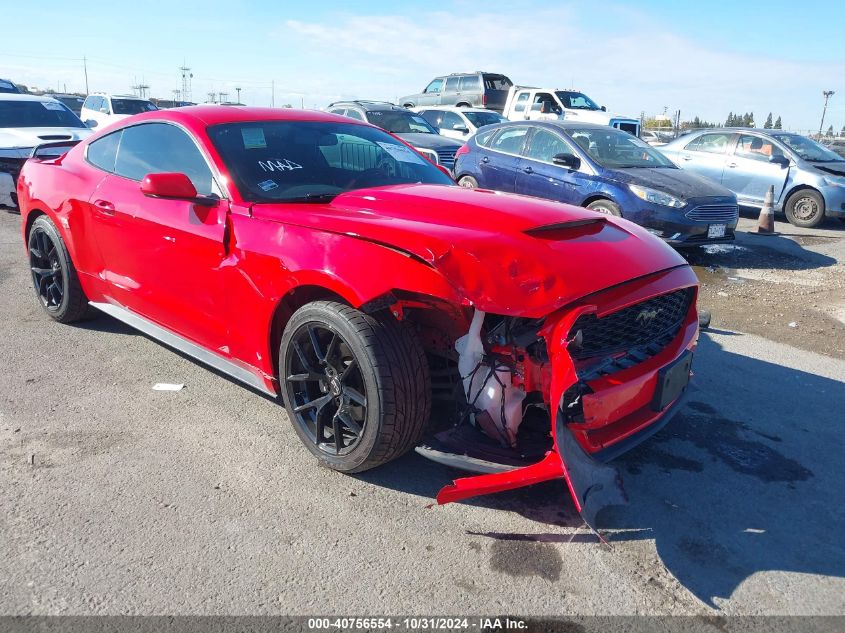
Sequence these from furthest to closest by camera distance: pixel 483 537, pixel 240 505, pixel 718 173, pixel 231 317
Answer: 1. pixel 718 173
2. pixel 231 317
3. pixel 240 505
4. pixel 483 537

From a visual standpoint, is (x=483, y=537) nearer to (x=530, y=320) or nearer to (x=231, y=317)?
(x=530, y=320)

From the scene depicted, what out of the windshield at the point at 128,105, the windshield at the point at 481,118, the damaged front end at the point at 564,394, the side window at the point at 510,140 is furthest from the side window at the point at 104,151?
the windshield at the point at 128,105

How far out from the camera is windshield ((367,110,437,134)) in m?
13.5

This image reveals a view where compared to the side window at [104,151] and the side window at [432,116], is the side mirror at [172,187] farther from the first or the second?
the side window at [432,116]

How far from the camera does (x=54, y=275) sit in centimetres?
499

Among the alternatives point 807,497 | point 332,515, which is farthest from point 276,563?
point 807,497

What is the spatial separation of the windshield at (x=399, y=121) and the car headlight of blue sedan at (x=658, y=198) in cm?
671

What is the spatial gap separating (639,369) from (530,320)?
1.85ft

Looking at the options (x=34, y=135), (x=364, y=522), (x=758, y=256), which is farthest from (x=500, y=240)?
(x=34, y=135)

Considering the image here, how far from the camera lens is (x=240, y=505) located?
9.57 feet

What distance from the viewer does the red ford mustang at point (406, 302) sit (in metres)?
2.66

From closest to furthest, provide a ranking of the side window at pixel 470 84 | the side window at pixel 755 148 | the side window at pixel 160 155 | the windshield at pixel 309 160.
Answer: the windshield at pixel 309 160
the side window at pixel 160 155
the side window at pixel 755 148
the side window at pixel 470 84

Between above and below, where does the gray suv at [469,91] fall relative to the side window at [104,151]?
above

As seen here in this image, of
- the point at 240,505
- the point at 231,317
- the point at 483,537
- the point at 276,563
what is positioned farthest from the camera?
the point at 231,317
